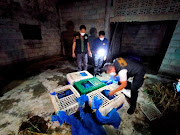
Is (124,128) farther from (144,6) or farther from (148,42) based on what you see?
(148,42)

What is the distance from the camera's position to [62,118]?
1743 millimetres

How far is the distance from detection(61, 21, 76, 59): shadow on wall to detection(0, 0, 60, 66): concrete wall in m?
→ 0.54

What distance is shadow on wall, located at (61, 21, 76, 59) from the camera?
5.98 metres

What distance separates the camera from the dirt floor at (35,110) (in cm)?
192

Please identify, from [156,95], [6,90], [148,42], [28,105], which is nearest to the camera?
[28,105]

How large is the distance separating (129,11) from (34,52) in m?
5.83

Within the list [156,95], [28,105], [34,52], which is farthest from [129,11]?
[34,52]

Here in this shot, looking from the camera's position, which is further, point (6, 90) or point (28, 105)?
point (6, 90)

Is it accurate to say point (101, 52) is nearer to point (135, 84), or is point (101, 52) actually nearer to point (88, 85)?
point (88, 85)

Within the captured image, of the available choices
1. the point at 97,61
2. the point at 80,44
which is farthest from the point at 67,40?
the point at 97,61

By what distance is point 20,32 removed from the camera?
474 cm

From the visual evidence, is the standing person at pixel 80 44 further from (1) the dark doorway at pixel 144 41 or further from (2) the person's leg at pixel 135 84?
(1) the dark doorway at pixel 144 41

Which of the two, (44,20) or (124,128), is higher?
(44,20)

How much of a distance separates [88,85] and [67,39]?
4.99 meters
